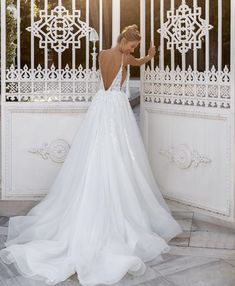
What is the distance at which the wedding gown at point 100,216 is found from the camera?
3.33 metres

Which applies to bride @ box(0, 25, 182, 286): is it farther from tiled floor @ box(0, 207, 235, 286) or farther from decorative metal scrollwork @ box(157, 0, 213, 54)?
decorative metal scrollwork @ box(157, 0, 213, 54)

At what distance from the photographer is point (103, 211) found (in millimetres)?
3682

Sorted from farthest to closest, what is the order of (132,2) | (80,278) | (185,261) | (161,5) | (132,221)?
(132,2)
(161,5)
(132,221)
(185,261)
(80,278)

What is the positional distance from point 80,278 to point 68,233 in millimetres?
491

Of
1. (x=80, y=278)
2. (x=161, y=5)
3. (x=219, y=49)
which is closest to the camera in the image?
(x=80, y=278)

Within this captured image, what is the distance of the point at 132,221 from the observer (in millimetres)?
3859

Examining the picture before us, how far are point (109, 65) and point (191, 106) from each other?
812 mm

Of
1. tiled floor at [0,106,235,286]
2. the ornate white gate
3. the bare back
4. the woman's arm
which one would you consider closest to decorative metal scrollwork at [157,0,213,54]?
the ornate white gate

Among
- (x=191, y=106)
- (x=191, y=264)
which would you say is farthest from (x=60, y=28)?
(x=191, y=264)

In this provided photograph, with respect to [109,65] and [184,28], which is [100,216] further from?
[184,28]

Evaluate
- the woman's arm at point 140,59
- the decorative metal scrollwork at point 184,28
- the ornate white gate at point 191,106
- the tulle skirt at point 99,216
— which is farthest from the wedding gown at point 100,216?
the decorative metal scrollwork at point 184,28

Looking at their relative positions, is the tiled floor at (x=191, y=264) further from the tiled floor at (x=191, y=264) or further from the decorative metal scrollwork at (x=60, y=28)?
the decorative metal scrollwork at (x=60, y=28)

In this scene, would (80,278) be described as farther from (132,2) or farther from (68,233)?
(132,2)

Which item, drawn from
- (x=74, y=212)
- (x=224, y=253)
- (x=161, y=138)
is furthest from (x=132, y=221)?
(x=161, y=138)
